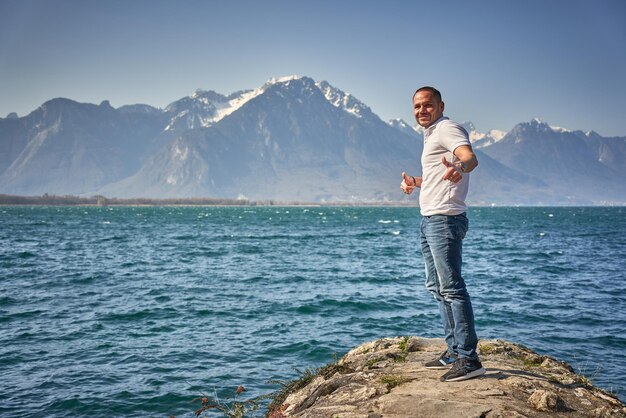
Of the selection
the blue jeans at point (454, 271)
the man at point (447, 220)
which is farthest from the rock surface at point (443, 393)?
the blue jeans at point (454, 271)

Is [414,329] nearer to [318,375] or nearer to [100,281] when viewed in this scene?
[318,375]

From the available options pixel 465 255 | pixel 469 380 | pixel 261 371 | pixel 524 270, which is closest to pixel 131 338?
pixel 261 371

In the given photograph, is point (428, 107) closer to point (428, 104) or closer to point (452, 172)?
point (428, 104)

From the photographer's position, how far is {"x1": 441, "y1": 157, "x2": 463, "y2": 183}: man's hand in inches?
218

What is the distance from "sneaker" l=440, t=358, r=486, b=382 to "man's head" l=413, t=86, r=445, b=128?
3091mm

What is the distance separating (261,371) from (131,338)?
5.57 metres

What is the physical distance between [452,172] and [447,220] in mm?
743

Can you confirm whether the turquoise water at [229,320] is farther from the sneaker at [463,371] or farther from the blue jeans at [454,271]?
the blue jeans at [454,271]

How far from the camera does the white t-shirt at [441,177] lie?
5.85 m

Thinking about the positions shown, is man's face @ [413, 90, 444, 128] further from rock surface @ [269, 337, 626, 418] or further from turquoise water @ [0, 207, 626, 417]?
turquoise water @ [0, 207, 626, 417]

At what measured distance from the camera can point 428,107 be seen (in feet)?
20.6

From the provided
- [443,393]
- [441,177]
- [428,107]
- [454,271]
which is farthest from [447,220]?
[443,393]

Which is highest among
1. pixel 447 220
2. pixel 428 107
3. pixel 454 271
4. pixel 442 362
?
pixel 428 107

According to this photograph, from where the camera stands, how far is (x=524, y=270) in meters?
32.2
